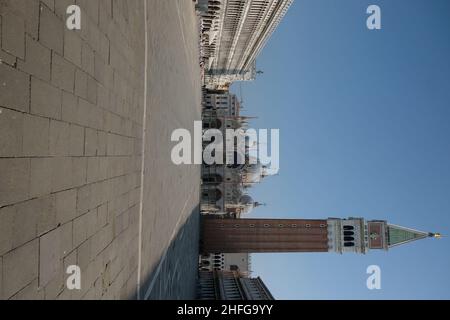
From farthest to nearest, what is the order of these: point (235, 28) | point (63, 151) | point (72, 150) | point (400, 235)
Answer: point (235, 28) < point (400, 235) < point (72, 150) < point (63, 151)

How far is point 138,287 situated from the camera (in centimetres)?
977

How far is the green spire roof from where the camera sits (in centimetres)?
6391

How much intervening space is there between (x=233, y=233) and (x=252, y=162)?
19855 mm

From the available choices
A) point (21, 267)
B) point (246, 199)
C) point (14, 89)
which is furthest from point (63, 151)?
point (246, 199)

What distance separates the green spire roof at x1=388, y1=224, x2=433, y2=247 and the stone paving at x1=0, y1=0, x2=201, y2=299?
59.9 meters

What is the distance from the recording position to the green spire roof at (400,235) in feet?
210

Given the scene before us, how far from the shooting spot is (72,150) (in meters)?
5.98

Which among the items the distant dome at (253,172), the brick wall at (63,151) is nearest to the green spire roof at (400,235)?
the distant dome at (253,172)

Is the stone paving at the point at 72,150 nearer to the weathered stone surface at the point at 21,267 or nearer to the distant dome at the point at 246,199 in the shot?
the weathered stone surface at the point at 21,267

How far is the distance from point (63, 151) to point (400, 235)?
6642cm

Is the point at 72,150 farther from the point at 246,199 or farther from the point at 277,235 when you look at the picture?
the point at 246,199

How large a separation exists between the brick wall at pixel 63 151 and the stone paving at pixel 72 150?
16mm

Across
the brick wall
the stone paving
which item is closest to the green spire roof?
the stone paving

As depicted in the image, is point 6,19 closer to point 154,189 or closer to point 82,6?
point 82,6
